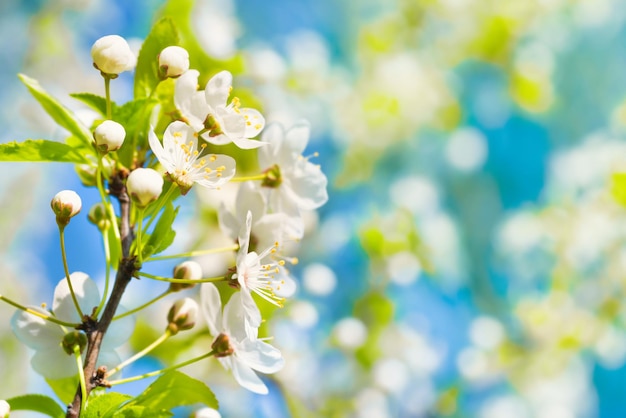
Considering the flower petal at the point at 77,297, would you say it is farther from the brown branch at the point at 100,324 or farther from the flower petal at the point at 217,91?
the flower petal at the point at 217,91

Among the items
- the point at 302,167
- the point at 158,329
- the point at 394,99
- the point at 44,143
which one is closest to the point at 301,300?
the point at 158,329

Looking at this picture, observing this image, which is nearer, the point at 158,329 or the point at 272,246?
the point at 272,246

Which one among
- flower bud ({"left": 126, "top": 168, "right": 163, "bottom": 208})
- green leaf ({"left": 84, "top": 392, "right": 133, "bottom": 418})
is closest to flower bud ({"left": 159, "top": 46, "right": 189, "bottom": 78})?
flower bud ({"left": 126, "top": 168, "right": 163, "bottom": 208})

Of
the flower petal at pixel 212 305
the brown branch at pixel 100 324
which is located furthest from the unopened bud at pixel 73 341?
the flower petal at pixel 212 305

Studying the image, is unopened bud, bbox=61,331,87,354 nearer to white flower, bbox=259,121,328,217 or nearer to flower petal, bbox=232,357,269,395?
flower petal, bbox=232,357,269,395

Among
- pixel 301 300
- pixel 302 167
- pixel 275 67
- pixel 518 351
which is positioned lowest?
pixel 302 167

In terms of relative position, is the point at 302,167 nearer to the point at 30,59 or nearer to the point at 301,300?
the point at 301,300

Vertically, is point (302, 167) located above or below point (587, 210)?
below
